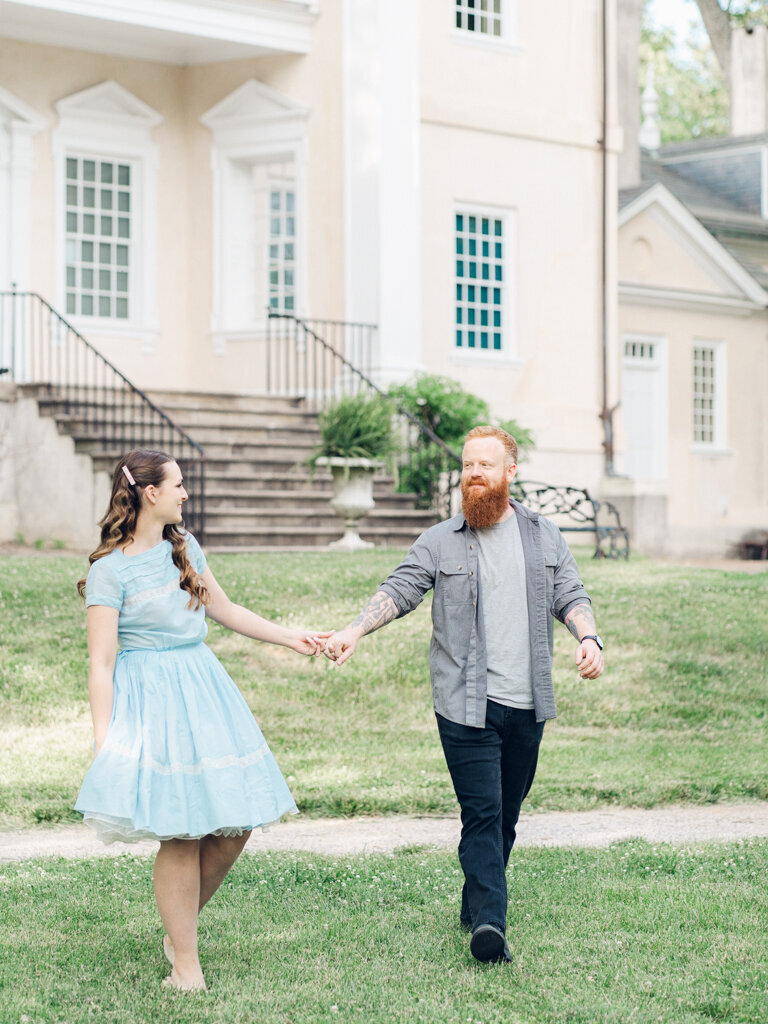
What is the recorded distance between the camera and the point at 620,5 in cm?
2622

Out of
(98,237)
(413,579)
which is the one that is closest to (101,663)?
(413,579)

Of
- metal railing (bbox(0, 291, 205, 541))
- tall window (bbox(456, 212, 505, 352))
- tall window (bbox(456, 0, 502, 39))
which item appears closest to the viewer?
metal railing (bbox(0, 291, 205, 541))

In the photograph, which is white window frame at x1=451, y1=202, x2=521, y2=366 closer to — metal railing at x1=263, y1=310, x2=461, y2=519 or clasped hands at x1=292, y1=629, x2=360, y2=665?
metal railing at x1=263, y1=310, x2=461, y2=519

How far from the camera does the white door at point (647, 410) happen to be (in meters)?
23.2

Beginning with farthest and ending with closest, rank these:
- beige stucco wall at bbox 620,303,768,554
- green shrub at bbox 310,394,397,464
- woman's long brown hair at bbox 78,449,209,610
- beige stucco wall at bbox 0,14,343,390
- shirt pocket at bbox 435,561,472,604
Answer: beige stucco wall at bbox 620,303,768,554, beige stucco wall at bbox 0,14,343,390, green shrub at bbox 310,394,397,464, shirt pocket at bbox 435,561,472,604, woman's long brown hair at bbox 78,449,209,610

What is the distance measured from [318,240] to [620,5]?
1088 centimetres

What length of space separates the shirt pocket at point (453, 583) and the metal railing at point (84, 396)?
29.5ft

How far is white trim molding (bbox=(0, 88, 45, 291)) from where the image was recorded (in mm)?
17453

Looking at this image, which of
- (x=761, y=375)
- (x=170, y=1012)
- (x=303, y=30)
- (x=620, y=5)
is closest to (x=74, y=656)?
(x=170, y=1012)

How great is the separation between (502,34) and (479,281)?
10.0 ft

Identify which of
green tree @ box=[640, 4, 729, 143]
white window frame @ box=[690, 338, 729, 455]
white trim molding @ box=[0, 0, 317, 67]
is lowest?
white window frame @ box=[690, 338, 729, 455]

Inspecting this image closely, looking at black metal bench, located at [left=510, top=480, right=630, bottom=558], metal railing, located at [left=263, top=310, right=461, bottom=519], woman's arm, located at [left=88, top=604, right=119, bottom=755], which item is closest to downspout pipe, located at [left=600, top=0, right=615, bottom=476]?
black metal bench, located at [left=510, top=480, right=630, bottom=558]

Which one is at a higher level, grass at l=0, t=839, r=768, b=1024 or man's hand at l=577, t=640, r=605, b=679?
man's hand at l=577, t=640, r=605, b=679

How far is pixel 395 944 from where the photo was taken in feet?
16.9
